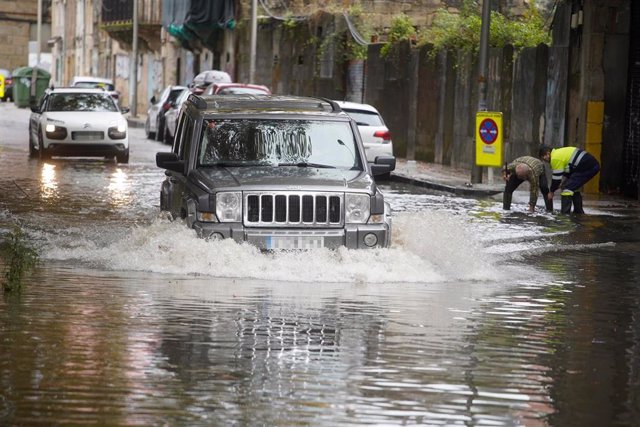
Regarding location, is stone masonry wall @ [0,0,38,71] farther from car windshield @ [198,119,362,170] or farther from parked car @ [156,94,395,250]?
car windshield @ [198,119,362,170]

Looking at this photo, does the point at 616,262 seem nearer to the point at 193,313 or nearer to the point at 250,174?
the point at 250,174

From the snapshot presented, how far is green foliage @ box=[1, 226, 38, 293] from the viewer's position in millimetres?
11969

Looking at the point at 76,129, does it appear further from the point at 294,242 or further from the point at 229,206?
the point at 294,242

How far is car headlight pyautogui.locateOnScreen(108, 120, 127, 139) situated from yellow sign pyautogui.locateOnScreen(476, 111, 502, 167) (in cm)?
837

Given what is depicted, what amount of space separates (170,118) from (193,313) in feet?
99.6

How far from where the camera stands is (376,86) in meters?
38.8

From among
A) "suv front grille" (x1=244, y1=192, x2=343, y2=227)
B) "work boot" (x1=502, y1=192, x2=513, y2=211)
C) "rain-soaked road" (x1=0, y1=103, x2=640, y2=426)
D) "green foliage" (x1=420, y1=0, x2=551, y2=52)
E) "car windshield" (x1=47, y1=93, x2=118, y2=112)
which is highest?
"green foliage" (x1=420, y1=0, x2=551, y2=52)

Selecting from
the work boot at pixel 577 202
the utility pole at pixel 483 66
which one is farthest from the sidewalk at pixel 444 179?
the work boot at pixel 577 202

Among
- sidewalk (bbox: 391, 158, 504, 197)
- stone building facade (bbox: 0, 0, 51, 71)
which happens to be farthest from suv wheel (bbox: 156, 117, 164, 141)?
stone building facade (bbox: 0, 0, 51, 71)

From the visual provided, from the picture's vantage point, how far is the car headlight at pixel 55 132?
31.2 m

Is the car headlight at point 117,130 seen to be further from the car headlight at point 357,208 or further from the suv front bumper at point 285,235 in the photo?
the car headlight at point 357,208

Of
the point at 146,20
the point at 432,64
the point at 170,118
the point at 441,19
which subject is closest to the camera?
the point at 432,64

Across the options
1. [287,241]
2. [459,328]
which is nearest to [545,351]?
[459,328]

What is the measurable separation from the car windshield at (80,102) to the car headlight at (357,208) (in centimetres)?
1976
